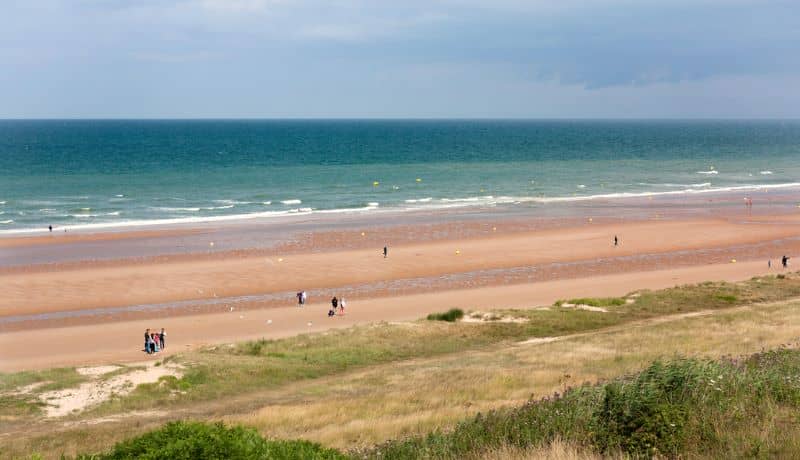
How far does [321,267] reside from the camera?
4466 cm

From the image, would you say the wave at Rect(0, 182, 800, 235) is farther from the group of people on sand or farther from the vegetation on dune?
the vegetation on dune

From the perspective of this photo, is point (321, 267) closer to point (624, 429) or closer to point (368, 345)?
point (368, 345)

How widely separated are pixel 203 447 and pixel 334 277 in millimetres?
35236

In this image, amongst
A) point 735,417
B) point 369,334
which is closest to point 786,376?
point 735,417

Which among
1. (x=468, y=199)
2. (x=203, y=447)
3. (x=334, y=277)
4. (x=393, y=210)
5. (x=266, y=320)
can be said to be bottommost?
(x=266, y=320)

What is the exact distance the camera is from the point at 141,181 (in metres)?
→ 91.4

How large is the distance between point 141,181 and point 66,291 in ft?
179

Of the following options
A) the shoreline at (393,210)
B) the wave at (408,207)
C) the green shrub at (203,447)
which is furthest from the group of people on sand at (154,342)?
the wave at (408,207)

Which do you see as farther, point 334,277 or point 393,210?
point 393,210

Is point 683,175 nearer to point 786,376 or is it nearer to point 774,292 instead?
point 774,292

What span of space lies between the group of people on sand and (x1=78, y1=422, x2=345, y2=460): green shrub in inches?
851

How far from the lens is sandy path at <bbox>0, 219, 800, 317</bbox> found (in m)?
38.5

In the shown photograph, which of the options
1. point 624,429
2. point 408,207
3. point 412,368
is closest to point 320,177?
point 408,207

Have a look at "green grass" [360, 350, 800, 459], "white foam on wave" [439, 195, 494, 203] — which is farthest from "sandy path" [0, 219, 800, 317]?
"green grass" [360, 350, 800, 459]
